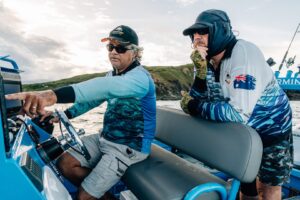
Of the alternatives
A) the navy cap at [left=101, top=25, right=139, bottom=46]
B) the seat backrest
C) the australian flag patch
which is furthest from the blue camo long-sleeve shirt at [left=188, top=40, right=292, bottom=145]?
the navy cap at [left=101, top=25, right=139, bottom=46]

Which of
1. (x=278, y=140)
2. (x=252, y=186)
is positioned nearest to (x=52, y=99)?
(x=278, y=140)

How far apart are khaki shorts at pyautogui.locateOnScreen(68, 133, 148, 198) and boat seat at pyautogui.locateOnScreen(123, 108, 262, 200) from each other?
16 centimetres

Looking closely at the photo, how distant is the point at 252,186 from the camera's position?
2.91 m

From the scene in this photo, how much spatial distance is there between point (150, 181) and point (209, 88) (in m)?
1.02

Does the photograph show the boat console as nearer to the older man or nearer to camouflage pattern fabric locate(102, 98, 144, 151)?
the older man

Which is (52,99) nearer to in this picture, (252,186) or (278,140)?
(278,140)

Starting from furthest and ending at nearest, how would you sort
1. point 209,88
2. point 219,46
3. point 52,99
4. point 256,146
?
point 209,88 → point 219,46 → point 256,146 → point 52,99

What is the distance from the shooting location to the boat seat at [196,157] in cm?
216

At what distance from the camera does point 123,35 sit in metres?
2.82

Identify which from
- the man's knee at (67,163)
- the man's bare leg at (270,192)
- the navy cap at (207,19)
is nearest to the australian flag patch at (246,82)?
the navy cap at (207,19)

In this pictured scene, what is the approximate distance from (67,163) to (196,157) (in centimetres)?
122

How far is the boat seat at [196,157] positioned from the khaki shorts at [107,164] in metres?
0.16

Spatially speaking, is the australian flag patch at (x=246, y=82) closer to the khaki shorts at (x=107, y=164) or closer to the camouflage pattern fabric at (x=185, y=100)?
the camouflage pattern fabric at (x=185, y=100)

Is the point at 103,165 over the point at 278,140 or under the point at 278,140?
under
